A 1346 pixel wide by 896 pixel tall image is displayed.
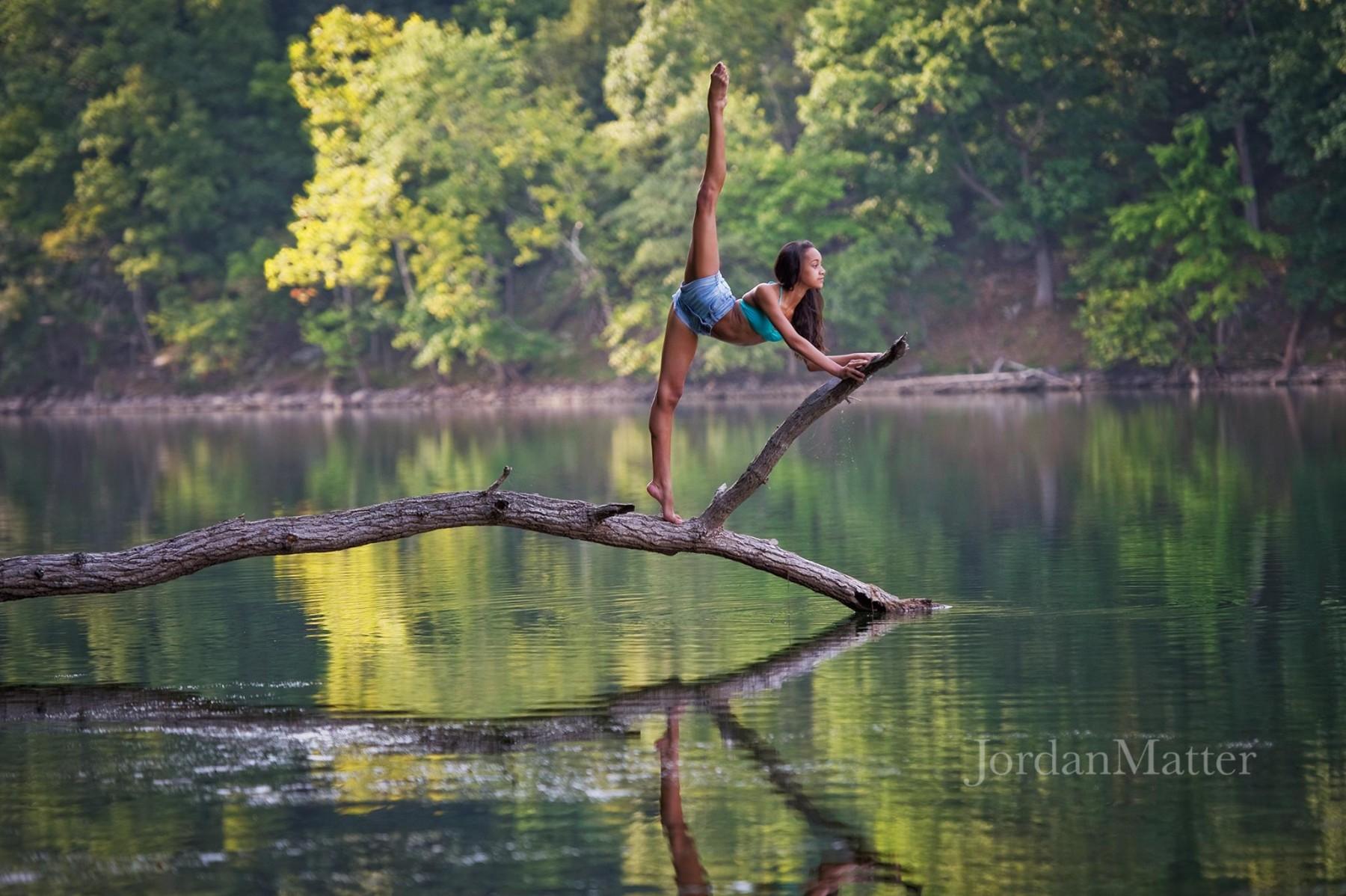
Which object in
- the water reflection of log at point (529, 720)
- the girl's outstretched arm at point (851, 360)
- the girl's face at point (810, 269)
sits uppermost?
the girl's face at point (810, 269)

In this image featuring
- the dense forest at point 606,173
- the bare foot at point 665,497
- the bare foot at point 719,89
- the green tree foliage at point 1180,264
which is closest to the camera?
the bare foot at point 719,89

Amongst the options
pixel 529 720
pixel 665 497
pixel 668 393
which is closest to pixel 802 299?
pixel 668 393

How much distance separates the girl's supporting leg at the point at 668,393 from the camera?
418 inches

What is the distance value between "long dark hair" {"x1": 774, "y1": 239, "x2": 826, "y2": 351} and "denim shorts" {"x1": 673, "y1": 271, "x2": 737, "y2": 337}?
32 cm

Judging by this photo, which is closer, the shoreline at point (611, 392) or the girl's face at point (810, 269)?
the girl's face at point (810, 269)

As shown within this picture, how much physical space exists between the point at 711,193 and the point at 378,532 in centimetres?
317

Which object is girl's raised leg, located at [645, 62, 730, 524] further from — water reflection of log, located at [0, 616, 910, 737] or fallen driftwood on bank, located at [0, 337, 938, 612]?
water reflection of log, located at [0, 616, 910, 737]

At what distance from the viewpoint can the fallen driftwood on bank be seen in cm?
1147

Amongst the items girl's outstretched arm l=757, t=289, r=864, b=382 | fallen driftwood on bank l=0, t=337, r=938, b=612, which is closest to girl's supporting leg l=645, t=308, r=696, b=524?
fallen driftwood on bank l=0, t=337, r=938, b=612

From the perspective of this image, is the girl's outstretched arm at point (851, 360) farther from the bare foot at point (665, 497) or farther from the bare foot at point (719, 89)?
the bare foot at point (719, 89)

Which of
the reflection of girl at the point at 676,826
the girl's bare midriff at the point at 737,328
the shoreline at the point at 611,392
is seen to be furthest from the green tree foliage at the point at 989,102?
the reflection of girl at the point at 676,826

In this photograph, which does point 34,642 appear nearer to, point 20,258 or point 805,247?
point 805,247

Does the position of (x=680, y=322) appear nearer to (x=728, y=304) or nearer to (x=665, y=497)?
(x=728, y=304)

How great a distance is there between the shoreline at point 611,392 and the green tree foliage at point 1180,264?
869 mm
